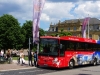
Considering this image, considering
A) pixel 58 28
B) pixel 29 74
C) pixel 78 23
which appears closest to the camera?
pixel 29 74

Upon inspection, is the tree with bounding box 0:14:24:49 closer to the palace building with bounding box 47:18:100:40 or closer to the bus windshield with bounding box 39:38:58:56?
the bus windshield with bounding box 39:38:58:56

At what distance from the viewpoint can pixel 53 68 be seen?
26781 mm

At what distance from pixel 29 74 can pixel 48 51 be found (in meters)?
4.97

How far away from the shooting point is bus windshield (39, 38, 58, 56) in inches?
962

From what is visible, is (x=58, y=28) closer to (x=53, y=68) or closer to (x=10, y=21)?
(x=10, y=21)

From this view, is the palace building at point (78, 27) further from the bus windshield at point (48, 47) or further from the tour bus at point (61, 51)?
the bus windshield at point (48, 47)

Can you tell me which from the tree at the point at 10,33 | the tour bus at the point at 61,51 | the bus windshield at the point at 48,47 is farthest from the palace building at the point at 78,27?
the bus windshield at the point at 48,47

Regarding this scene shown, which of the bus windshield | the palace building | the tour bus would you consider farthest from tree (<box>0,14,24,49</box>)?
the palace building

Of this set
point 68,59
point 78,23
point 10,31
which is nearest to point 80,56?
point 68,59

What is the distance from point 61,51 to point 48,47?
1223 mm

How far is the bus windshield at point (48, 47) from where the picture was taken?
80.2ft

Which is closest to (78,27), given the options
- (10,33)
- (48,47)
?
(10,33)

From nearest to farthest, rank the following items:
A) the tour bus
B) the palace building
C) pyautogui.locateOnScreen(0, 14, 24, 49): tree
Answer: the tour bus
pyautogui.locateOnScreen(0, 14, 24, 49): tree
the palace building

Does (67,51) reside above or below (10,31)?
below
